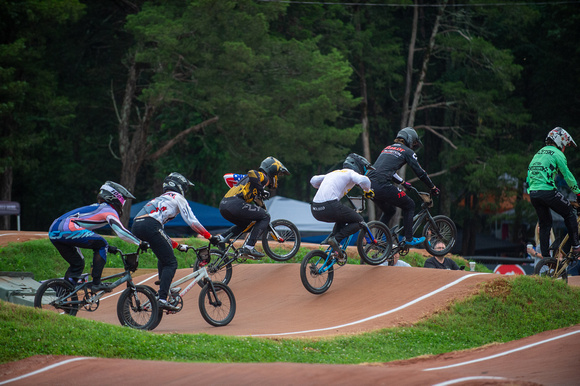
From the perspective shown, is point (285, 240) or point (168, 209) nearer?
point (168, 209)

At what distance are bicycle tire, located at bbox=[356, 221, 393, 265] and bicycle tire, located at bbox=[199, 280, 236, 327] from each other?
102 inches

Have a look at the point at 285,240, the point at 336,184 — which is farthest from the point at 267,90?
the point at 336,184

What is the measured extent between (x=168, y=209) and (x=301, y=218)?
16.3 meters

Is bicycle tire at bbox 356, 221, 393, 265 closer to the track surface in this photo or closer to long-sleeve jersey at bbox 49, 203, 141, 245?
the track surface

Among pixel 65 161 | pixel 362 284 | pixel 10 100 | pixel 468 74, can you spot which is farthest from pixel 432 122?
pixel 362 284

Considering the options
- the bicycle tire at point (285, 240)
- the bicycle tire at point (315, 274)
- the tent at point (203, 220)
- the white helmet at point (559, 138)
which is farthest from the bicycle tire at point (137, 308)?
the tent at point (203, 220)

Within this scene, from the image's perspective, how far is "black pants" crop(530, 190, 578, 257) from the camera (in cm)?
1153

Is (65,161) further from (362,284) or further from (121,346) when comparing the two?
(121,346)

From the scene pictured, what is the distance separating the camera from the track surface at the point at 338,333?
23.3ft

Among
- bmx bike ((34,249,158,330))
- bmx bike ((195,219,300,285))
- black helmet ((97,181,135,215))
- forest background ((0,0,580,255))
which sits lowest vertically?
bmx bike ((34,249,158,330))

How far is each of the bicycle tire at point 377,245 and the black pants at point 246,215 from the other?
1.74 metres

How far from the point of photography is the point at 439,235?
13031 millimetres

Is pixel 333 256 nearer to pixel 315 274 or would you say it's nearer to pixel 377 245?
pixel 315 274

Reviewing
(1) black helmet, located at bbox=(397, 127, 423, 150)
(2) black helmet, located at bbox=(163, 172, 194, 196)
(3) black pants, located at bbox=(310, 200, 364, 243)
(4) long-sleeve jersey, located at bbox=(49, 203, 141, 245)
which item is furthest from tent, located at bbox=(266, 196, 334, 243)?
(4) long-sleeve jersey, located at bbox=(49, 203, 141, 245)
